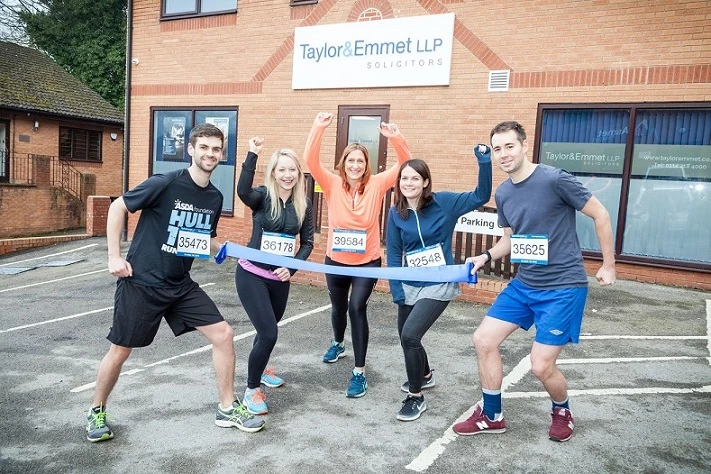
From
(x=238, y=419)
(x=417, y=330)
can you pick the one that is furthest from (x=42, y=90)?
(x=417, y=330)

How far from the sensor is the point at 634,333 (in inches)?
255

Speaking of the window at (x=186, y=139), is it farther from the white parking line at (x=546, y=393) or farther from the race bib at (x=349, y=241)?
the white parking line at (x=546, y=393)

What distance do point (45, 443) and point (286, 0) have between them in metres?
9.95

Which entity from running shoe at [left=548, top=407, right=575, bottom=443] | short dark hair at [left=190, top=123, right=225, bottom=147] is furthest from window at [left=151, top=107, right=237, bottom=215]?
running shoe at [left=548, top=407, right=575, bottom=443]

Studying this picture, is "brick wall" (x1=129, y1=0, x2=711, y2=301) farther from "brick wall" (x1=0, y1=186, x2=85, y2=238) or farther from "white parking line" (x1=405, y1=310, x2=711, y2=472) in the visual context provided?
"brick wall" (x1=0, y1=186, x2=85, y2=238)

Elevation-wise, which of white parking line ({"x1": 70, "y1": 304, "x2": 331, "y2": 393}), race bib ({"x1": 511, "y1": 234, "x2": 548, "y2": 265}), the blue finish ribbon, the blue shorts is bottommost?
white parking line ({"x1": 70, "y1": 304, "x2": 331, "y2": 393})

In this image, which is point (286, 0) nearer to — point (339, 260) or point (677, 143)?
point (677, 143)

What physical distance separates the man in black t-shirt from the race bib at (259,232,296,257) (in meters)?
0.49

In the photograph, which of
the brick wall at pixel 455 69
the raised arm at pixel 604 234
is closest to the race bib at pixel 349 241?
the raised arm at pixel 604 234

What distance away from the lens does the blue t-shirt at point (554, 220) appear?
3.55 meters

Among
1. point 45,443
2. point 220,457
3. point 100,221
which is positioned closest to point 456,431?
point 220,457

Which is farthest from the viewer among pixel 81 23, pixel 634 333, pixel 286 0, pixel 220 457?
pixel 81 23

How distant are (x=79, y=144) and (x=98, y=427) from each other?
68.3 feet

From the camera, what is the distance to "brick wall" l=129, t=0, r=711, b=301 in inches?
333
